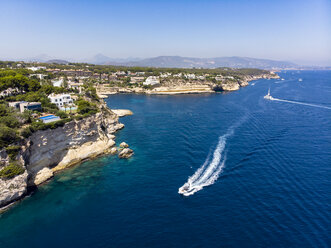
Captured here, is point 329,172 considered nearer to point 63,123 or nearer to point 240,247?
point 240,247

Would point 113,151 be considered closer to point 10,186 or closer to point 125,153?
point 125,153

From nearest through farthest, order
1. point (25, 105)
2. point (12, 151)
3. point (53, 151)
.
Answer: point (12, 151)
point (53, 151)
point (25, 105)

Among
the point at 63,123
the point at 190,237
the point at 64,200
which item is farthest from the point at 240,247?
the point at 63,123

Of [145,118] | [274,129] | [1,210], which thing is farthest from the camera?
[145,118]

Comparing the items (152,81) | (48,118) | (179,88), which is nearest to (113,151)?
(48,118)

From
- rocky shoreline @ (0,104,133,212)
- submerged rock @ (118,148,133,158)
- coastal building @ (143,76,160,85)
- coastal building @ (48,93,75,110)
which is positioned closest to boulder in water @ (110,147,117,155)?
rocky shoreline @ (0,104,133,212)

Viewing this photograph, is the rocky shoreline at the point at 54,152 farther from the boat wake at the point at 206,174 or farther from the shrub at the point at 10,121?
the boat wake at the point at 206,174
